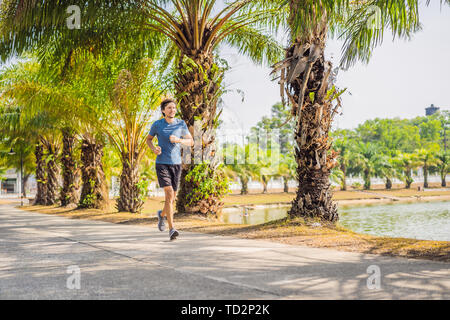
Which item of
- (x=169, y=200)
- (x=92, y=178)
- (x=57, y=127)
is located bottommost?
(x=169, y=200)

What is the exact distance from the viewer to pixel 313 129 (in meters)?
8.06

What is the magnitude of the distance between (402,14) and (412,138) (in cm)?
7380

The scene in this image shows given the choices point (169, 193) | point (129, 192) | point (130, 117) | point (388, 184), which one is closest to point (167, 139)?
point (169, 193)

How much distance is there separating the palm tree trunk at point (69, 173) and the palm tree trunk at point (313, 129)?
14734mm

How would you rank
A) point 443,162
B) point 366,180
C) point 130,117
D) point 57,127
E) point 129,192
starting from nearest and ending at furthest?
point 130,117 < point 129,192 < point 57,127 < point 366,180 < point 443,162

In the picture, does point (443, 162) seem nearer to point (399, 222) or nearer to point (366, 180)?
point (366, 180)

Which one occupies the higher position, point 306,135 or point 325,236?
point 306,135

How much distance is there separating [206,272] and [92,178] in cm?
1414

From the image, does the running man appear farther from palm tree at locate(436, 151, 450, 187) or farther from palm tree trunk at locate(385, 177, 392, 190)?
palm tree at locate(436, 151, 450, 187)

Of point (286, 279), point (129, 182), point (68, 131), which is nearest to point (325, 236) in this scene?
point (286, 279)

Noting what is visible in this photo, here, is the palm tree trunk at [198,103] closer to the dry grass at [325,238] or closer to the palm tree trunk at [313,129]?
the dry grass at [325,238]

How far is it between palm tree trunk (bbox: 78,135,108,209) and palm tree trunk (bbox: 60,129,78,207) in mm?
3391
